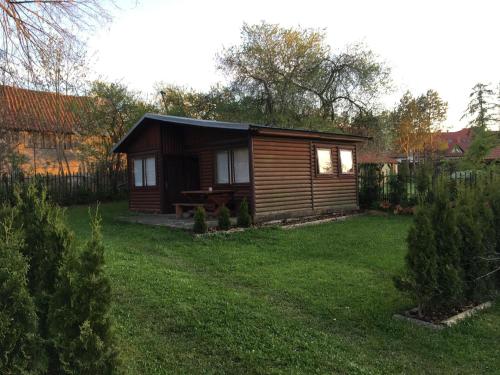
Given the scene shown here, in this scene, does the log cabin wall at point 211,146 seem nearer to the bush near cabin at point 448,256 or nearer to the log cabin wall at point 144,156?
the log cabin wall at point 144,156

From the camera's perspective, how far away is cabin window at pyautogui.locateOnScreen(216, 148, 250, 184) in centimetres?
1203

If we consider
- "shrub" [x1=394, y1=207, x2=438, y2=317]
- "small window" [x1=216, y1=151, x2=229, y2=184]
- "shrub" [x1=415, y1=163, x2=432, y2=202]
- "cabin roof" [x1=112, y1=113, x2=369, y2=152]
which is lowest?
"shrub" [x1=394, y1=207, x2=438, y2=317]

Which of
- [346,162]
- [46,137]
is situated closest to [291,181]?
[346,162]

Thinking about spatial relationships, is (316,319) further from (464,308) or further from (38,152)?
(38,152)

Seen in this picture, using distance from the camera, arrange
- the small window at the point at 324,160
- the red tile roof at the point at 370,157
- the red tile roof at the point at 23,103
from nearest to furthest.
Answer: the red tile roof at the point at 23,103 < the small window at the point at 324,160 < the red tile roof at the point at 370,157

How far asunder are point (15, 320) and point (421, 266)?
153 inches

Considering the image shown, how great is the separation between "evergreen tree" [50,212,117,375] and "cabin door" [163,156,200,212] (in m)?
11.3

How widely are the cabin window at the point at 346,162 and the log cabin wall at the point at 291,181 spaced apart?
0.82 feet

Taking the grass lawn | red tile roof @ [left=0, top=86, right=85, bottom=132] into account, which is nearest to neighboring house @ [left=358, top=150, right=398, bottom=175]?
the grass lawn

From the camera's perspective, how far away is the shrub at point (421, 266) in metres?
4.48

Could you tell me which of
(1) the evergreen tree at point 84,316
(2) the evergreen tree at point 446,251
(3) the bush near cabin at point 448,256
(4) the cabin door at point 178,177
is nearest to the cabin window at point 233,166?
(4) the cabin door at point 178,177

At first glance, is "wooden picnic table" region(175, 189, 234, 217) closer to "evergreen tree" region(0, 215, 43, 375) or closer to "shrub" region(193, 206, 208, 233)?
"shrub" region(193, 206, 208, 233)

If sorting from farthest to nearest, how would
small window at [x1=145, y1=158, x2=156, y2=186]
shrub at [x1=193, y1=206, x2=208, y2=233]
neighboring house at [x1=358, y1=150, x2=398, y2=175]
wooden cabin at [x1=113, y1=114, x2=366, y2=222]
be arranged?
neighboring house at [x1=358, y1=150, x2=398, y2=175]
small window at [x1=145, y1=158, x2=156, y2=186]
wooden cabin at [x1=113, y1=114, x2=366, y2=222]
shrub at [x1=193, y1=206, x2=208, y2=233]

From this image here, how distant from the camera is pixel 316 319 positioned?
4453mm
